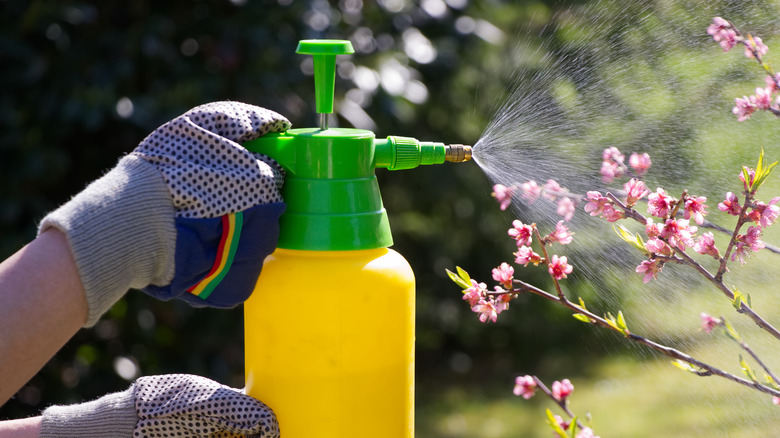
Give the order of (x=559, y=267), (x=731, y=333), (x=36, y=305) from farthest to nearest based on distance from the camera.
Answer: (x=559, y=267)
(x=731, y=333)
(x=36, y=305)

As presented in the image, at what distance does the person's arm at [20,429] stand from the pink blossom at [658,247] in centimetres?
90

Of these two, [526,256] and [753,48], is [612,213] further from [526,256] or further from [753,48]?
[753,48]

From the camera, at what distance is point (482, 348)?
4.48 metres

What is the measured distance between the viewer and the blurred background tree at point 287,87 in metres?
1.91

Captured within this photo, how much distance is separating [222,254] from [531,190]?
2.13 ft

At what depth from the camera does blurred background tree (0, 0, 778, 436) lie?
6.28ft

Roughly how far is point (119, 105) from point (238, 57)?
450mm

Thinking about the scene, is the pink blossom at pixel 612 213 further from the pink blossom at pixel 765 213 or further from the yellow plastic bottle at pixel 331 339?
the yellow plastic bottle at pixel 331 339

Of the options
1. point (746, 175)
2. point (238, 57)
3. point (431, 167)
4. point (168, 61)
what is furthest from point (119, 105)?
point (746, 175)

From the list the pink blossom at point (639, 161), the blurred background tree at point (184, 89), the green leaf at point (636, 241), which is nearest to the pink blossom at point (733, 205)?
the green leaf at point (636, 241)

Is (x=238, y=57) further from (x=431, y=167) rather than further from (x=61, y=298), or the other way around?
(x=61, y=298)

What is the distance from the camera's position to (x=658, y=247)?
1151 millimetres

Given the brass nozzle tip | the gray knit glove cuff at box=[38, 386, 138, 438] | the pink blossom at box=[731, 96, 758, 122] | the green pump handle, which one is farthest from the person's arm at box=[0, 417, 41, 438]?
the pink blossom at box=[731, 96, 758, 122]

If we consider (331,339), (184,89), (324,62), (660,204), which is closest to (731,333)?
(660,204)
